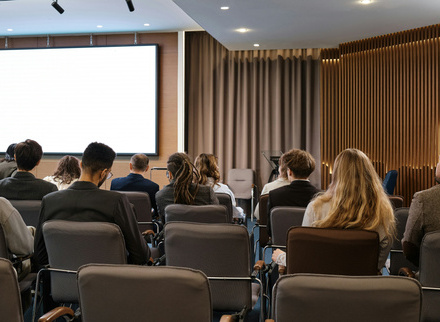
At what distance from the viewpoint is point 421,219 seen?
9.36 ft

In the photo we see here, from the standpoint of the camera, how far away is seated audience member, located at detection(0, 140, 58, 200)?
4023 mm

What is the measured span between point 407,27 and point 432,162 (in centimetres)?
207

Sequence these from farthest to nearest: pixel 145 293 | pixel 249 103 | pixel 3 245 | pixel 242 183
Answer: pixel 249 103
pixel 242 183
pixel 3 245
pixel 145 293

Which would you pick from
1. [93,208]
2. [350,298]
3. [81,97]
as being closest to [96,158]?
[93,208]

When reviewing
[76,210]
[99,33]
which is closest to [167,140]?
[99,33]

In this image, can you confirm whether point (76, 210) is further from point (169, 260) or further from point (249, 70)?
point (249, 70)

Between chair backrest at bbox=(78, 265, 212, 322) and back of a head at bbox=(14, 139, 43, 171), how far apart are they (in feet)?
8.03

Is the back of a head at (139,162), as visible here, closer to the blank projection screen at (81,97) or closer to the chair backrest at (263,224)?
the chair backrest at (263,224)

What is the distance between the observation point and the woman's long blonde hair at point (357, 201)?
260 centimetres

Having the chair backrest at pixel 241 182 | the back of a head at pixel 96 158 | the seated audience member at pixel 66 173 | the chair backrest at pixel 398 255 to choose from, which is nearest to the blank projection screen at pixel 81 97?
the chair backrest at pixel 241 182

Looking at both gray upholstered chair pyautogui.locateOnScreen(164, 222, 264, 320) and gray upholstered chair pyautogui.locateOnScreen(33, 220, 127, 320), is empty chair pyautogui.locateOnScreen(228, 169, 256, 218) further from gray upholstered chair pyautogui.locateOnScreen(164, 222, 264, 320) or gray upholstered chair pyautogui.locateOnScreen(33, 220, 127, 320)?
gray upholstered chair pyautogui.locateOnScreen(33, 220, 127, 320)

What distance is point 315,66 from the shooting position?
9.63 meters

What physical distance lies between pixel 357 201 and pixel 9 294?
5.55 feet

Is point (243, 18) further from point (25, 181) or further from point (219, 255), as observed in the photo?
point (219, 255)
